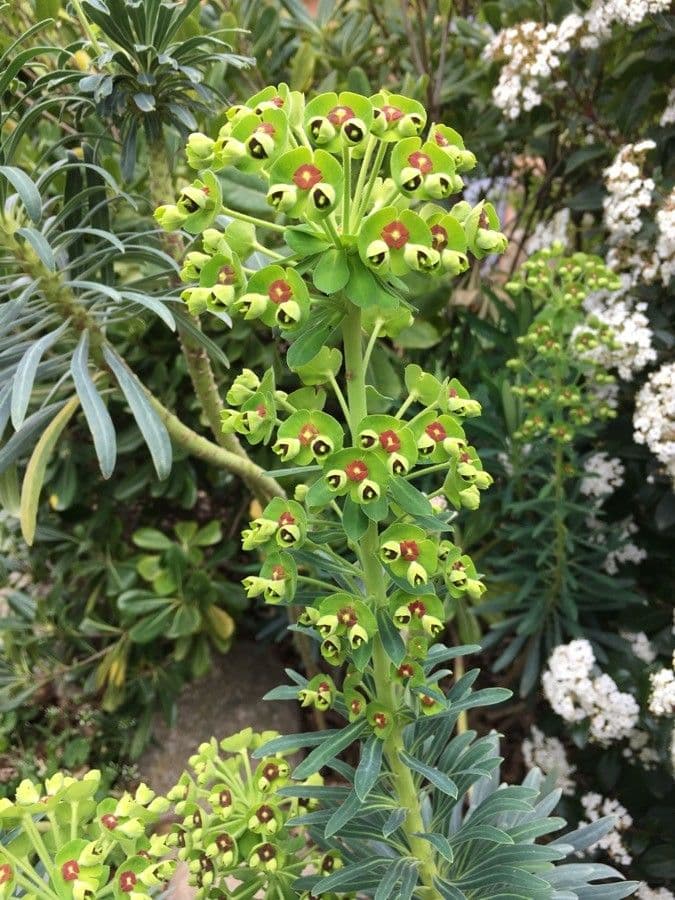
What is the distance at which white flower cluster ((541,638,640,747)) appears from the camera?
1396 millimetres

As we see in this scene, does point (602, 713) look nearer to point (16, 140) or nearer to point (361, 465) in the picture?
point (361, 465)

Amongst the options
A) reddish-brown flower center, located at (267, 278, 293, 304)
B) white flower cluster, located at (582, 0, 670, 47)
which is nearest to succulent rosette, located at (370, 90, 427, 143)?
reddish-brown flower center, located at (267, 278, 293, 304)

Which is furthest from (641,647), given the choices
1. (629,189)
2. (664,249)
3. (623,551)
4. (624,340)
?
(629,189)

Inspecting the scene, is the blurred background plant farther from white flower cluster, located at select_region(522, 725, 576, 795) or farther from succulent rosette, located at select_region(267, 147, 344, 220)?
succulent rosette, located at select_region(267, 147, 344, 220)

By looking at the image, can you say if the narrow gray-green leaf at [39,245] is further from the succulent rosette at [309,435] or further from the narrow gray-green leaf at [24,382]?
the succulent rosette at [309,435]

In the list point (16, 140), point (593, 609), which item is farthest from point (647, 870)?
point (16, 140)

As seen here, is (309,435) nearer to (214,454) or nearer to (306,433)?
(306,433)

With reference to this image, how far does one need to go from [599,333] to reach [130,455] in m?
1.10

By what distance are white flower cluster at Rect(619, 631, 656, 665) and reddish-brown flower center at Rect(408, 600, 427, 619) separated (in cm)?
102

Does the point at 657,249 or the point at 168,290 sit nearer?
the point at 168,290

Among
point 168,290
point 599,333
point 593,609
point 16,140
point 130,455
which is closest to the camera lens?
point 16,140

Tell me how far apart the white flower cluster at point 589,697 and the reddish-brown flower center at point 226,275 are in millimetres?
1084

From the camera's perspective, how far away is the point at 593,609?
1.64 m

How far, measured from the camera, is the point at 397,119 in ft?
2.00
